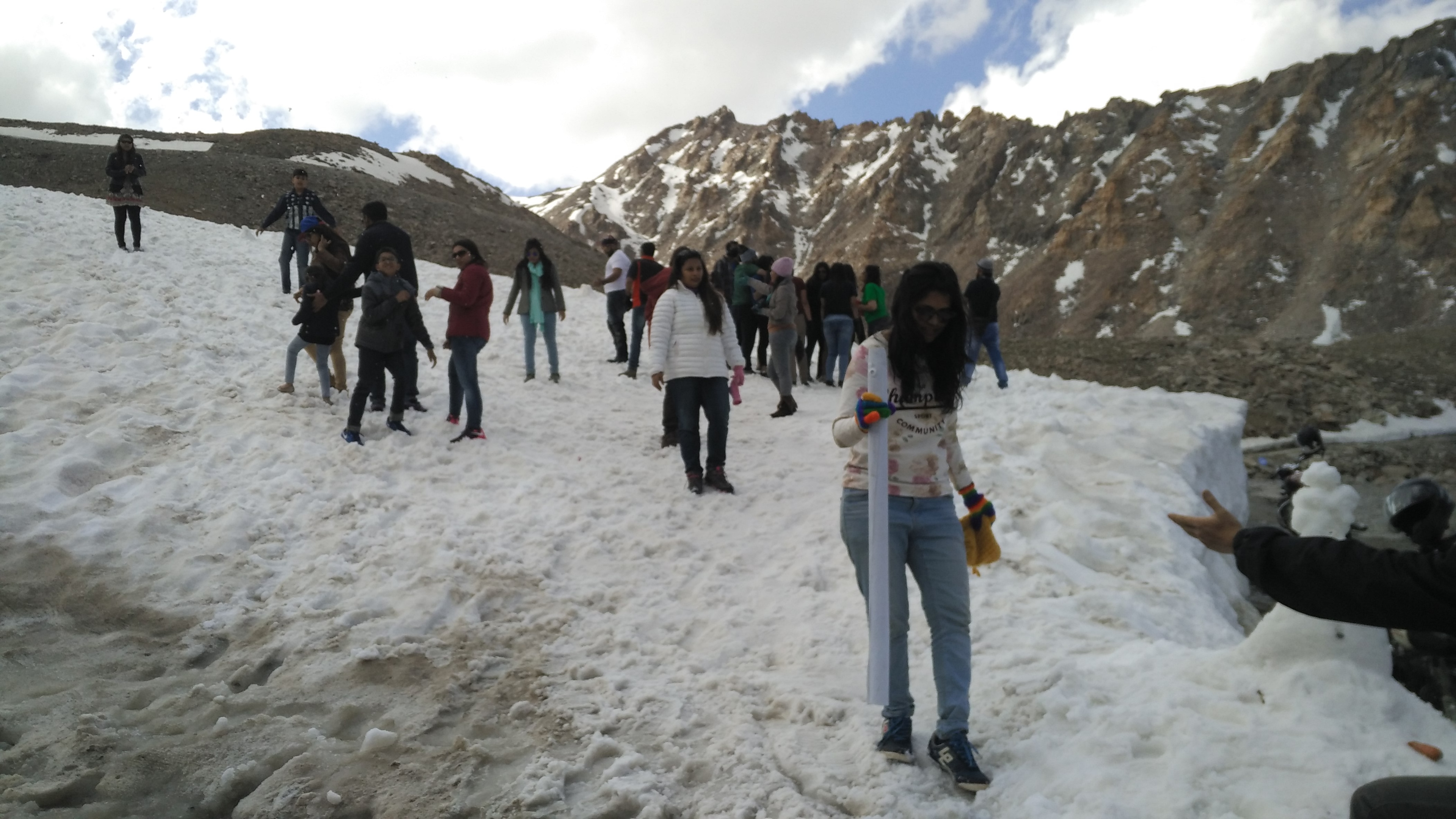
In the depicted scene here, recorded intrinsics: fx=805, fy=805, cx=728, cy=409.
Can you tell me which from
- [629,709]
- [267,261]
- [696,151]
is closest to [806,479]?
[629,709]

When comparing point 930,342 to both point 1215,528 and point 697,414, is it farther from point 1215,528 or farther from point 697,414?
point 697,414

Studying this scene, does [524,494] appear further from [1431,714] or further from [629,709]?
[1431,714]

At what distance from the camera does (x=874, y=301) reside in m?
11.5

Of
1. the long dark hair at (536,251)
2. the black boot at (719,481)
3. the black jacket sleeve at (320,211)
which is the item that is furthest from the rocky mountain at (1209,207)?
the black boot at (719,481)

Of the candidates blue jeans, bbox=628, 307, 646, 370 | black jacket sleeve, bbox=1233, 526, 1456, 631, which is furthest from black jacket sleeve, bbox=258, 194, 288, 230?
black jacket sleeve, bbox=1233, 526, 1456, 631

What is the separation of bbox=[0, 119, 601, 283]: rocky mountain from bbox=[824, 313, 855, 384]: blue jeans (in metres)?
14.7

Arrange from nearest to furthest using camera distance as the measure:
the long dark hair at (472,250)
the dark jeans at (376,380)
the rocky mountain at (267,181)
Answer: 1. the dark jeans at (376,380)
2. the long dark hair at (472,250)
3. the rocky mountain at (267,181)

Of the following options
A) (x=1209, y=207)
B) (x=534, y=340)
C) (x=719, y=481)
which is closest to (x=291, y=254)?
(x=534, y=340)

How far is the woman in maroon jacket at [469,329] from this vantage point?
8.34 metres

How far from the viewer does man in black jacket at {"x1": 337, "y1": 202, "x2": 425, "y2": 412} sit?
823 centimetres

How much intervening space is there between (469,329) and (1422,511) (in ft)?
25.1

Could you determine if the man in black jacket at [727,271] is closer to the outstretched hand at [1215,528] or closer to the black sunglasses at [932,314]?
the black sunglasses at [932,314]

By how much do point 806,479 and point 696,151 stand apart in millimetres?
200250

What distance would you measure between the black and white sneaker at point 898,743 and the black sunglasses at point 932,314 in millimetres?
1796
